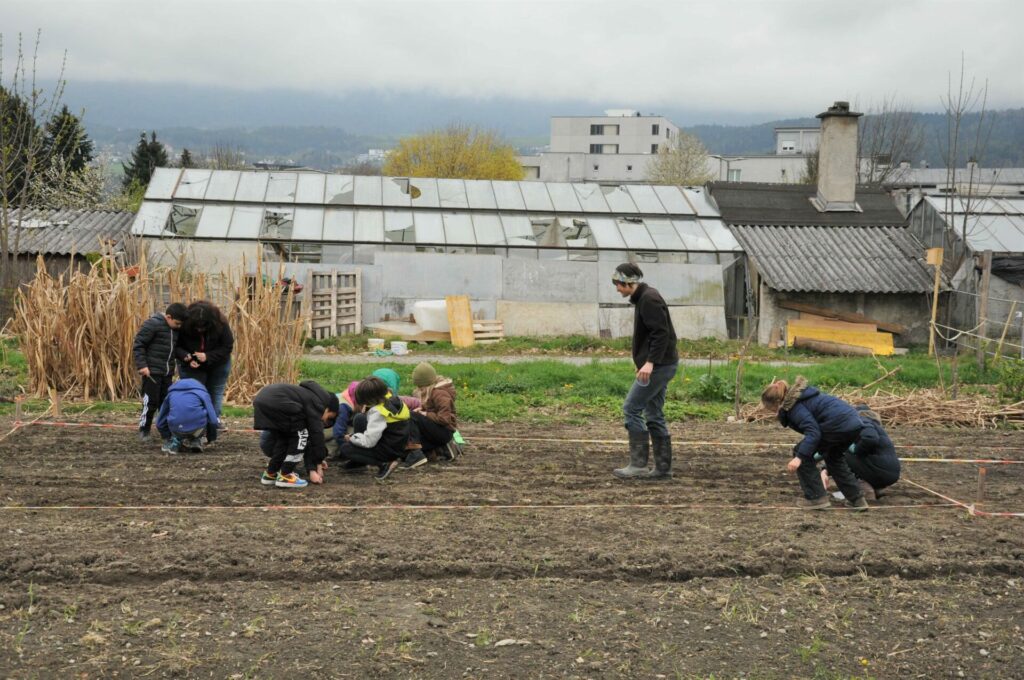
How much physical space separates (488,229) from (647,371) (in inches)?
613

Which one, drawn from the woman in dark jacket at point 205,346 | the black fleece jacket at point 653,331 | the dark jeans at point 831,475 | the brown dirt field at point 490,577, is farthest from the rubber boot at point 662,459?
the woman in dark jacket at point 205,346

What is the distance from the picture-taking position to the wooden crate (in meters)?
20.2

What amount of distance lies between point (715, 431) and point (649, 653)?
257 inches

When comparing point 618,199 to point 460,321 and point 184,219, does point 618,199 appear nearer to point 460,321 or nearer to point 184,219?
point 460,321

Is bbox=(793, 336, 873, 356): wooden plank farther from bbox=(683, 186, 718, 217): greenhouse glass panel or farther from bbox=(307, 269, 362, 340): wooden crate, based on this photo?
bbox=(307, 269, 362, 340): wooden crate

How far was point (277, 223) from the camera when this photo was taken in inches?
892

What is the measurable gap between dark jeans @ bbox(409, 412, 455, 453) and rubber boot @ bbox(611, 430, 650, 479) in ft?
5.34

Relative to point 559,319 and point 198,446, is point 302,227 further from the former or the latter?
point 198,446

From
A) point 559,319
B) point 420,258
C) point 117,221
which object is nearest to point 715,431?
point 559,319

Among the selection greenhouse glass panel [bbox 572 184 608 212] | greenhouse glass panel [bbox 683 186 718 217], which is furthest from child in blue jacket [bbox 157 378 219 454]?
greenhouse glass panel [bbox 683 186 718 217]

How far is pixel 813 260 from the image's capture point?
22.5 metres

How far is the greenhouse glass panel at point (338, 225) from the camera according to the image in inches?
875

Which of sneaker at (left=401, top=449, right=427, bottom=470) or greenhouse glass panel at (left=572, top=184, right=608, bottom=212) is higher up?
greenhouse glass panel at (left=572, top=184, right=608, bottom=212)

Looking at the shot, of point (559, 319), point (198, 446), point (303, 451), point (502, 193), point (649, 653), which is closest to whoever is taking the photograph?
point (649, 653)
